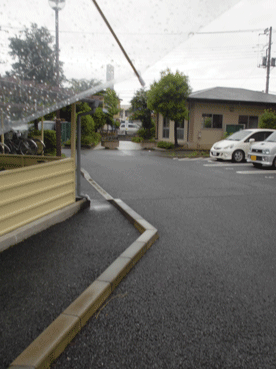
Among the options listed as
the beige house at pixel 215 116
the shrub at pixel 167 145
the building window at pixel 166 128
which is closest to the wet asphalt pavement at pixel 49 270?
the shrub at pixel 167 145

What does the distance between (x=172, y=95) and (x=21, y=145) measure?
13.2 meters

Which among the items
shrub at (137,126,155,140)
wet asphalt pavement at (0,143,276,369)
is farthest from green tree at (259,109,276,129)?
wet asphalt pavement at (0,143,276,369)

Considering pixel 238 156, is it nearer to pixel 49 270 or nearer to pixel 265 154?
pixel 265 154

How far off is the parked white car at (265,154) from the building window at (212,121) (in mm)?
9826

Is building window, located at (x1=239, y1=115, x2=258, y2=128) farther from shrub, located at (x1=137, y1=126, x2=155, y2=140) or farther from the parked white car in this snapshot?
the parked white car

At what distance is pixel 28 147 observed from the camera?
31.8 feet

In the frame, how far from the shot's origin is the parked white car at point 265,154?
12.3 metres

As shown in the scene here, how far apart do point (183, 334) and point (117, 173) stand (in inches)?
358

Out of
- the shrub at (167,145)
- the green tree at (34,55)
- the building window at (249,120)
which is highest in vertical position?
the building window at (249,120)

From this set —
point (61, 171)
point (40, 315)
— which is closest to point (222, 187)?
point (61, 171)

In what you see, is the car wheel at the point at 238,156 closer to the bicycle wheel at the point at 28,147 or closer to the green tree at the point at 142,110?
the bicycle wheel at the point at 28,147

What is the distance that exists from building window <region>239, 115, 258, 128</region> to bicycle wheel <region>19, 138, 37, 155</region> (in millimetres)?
17435

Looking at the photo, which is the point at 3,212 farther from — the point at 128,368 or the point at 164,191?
the point at 164,191

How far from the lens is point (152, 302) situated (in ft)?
9.13
